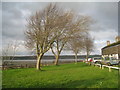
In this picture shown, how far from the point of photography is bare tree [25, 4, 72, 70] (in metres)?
18.7

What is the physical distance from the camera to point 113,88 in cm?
768

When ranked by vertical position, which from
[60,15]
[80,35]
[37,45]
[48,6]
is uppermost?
[48,6]

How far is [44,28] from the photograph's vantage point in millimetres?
19391

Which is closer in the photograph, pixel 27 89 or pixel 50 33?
pixel 27 89

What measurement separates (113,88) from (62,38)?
12391mm

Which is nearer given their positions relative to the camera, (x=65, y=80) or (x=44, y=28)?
(x=65, y=80)

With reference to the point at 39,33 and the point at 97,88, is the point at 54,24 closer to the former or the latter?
the point at 39,33

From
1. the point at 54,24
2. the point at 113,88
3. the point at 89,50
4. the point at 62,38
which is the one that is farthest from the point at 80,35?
the point at 89,50

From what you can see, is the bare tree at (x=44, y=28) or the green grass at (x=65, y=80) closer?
the green grass at (x=65, y=80)

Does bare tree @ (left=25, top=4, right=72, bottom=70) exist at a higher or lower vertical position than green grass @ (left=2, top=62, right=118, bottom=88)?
higher

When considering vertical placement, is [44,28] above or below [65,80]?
above

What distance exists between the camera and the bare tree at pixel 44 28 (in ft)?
61.5

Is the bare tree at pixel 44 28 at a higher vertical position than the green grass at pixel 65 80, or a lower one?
higher

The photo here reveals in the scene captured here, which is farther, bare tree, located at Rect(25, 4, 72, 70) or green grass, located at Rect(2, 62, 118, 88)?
bare tree, located at Rect(25, 4, 72, 70)
